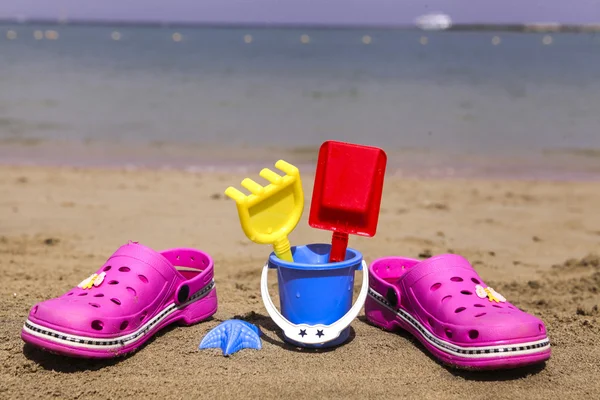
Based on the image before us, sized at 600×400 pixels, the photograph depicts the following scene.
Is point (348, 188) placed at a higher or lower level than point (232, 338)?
higher

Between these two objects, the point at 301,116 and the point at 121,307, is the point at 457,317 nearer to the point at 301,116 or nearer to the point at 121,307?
the point at 121,307

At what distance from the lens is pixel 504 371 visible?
7.06 ft

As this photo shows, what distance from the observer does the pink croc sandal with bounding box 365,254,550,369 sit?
2039 mm

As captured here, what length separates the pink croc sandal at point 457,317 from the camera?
204 cm

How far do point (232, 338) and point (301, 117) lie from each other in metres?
7.66

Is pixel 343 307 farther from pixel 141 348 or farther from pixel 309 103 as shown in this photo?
pixel 309 103

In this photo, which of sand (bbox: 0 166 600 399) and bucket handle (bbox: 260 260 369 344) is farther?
bucket handle (bbox: 260 260 369 344)

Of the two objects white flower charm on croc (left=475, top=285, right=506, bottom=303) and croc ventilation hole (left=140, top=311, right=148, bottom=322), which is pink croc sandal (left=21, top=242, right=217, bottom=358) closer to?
croc ventilation hole (left=140, top=311, right=148, bottom=322)

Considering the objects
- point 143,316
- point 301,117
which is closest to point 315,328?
point 143,316

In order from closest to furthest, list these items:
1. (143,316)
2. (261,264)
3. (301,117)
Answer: (143,316) → (261,264) → (301,117)

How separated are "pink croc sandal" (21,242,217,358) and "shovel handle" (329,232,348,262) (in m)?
0.53

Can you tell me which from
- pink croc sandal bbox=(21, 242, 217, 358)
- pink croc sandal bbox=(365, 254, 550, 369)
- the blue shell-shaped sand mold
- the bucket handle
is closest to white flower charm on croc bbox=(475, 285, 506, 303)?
pink croc sandal bbox=(365, 254, 550, 369)

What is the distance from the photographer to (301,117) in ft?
32.0

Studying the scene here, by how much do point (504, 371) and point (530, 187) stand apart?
4134 millimetres
